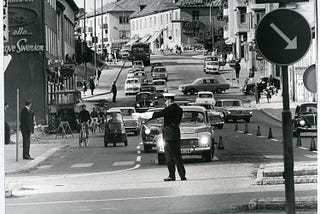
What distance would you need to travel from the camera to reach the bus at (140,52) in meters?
15.1

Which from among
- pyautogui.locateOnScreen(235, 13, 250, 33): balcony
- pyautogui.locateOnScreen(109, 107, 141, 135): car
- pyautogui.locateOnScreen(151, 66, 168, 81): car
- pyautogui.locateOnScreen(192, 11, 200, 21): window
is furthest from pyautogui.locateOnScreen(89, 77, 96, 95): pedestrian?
pyautogui.locateOnScreen(235, 13, 250, 33): balcony

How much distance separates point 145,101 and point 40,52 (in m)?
1.84

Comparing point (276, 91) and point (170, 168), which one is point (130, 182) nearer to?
point (170, 168)

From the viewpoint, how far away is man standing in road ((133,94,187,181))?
46.6 ft

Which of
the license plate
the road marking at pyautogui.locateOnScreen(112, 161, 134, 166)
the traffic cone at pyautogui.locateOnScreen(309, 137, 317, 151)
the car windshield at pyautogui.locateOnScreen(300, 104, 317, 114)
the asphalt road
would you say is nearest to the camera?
the car windshield at pyautogui.locateOnScreen(300, 104, 317, 114)

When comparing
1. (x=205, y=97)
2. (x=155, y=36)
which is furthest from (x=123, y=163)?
(x=155, y=36)

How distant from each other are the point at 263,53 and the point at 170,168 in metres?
2.84

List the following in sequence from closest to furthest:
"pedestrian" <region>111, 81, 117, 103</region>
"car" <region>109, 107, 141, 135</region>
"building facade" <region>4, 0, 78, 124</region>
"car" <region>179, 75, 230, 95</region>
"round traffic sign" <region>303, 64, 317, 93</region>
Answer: "round traffic sign" <region>303, 64, 317, 93</region>, "building facade" <region>4, 0, 78, 124</region>, "car" <region>179, 75, 230, 95</region>, "car" <region>109, 107, 141, 135</region>, "pedestrian" <region>111, 81, 117, 103</region>

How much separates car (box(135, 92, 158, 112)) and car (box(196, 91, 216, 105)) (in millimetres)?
577

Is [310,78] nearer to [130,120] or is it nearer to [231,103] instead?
[231,103]

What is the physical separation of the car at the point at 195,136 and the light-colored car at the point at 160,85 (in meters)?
0.42

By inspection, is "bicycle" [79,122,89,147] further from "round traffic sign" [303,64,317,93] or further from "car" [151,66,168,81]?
"round traffic sign" [303,64,317,93]

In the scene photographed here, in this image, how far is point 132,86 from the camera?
15.7 meters

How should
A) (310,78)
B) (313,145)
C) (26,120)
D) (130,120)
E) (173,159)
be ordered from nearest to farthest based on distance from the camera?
(310,78) < (313,145) < (26,120) < (173,159) < (130,120)
